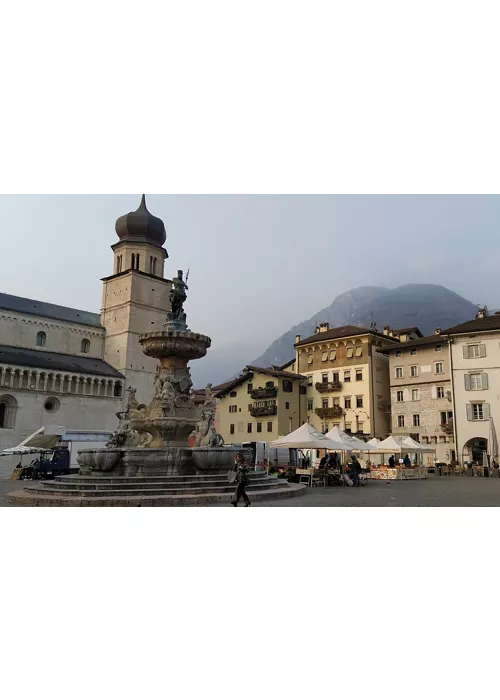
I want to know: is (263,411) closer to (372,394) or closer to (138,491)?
(372,394)

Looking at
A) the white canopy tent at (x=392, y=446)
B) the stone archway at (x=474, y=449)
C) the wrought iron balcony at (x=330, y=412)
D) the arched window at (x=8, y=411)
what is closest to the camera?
the white canopy tent at (x=392, y=446)

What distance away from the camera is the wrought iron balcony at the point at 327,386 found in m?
54.7

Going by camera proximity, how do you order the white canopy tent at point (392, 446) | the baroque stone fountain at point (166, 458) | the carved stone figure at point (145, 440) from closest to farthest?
the baroque stone fountain at point (166, 458)
the carved stone figure at point (145, 440)
the white canopy tent at point (392, 446)

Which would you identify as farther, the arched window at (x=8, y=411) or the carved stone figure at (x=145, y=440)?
the arched window at (x=8, y=411)

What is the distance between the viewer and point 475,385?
42875 mm

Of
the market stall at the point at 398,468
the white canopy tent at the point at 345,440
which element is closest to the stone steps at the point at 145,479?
the white canopy tent at the point at 345,440

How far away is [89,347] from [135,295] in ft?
30.3

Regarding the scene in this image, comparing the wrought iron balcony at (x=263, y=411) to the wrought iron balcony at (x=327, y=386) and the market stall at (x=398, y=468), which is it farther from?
the market stall at (x=398, y=468)

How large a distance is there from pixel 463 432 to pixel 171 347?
Result: 30.2 meters

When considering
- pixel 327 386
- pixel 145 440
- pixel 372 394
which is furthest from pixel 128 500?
pixel 327 386

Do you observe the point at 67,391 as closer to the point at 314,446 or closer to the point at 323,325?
the point at 323,325

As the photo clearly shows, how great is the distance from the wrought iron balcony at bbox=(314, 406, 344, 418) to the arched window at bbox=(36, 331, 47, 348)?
35.9 m

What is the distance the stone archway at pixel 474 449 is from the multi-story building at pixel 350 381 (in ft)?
33.5

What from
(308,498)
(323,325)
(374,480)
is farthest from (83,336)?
(308,498)
